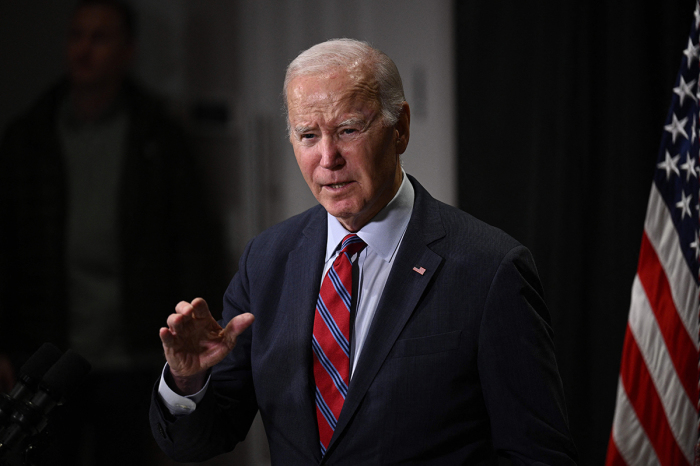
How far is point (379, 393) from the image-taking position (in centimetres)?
116

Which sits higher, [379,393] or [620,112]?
[620,112]

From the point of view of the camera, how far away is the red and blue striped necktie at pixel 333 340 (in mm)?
1208

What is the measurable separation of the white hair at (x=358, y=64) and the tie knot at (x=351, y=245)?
0.25 m

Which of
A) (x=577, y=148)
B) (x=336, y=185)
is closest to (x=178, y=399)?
(x=336, y=185)

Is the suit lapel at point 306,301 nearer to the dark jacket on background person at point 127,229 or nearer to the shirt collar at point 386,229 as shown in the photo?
the shirt collar at point 386,229

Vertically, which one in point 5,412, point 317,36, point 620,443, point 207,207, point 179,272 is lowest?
point 620,443

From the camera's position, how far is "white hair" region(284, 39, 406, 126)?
4.00 ft

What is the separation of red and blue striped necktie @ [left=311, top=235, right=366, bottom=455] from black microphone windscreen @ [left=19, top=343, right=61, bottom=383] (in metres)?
0.48

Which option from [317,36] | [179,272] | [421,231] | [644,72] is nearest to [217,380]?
[421,231]

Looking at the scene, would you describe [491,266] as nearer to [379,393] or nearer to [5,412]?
[379,393]

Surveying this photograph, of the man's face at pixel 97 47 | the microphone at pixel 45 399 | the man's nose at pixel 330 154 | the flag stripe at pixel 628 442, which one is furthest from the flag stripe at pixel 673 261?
the man's face at pixel 97 47

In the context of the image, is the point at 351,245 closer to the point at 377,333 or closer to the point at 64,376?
the point at 377,333

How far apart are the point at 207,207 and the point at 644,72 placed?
6.75 ft

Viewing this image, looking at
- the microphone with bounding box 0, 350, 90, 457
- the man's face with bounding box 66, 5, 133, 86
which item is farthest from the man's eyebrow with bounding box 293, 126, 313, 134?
the man's face with bounding box 66, 5, 133, 86
